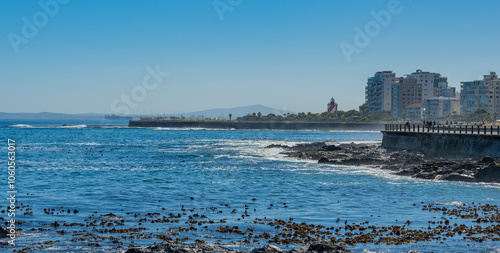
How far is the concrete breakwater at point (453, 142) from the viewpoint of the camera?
147 ft

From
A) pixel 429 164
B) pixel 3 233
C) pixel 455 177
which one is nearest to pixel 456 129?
pixel 429 164

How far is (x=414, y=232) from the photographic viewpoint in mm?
19234

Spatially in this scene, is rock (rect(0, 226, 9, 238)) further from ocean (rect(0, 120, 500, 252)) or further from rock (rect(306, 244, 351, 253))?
rock (rect(306, 244, 351, 253))

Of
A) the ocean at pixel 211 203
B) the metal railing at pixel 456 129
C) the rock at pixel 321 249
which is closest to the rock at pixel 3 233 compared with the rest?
the ocean at pixel 211 203

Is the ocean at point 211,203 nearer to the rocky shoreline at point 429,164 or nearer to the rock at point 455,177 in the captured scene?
the rock at point 455,177

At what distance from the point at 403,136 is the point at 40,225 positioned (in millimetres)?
51433

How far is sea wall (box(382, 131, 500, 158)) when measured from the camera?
4488cm

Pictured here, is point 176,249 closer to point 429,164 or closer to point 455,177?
point 455,177

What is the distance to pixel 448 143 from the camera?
52125mm

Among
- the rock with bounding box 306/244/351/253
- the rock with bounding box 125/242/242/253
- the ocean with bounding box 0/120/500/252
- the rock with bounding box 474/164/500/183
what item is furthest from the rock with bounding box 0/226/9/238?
the rock with bounding box 474/164/500/183

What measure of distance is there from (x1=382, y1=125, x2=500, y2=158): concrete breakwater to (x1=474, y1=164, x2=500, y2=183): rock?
28.0 ft

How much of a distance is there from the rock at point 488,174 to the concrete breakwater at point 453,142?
8.53 m

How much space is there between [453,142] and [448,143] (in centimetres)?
87

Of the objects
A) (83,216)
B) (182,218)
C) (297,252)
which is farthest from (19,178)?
(297,252)
